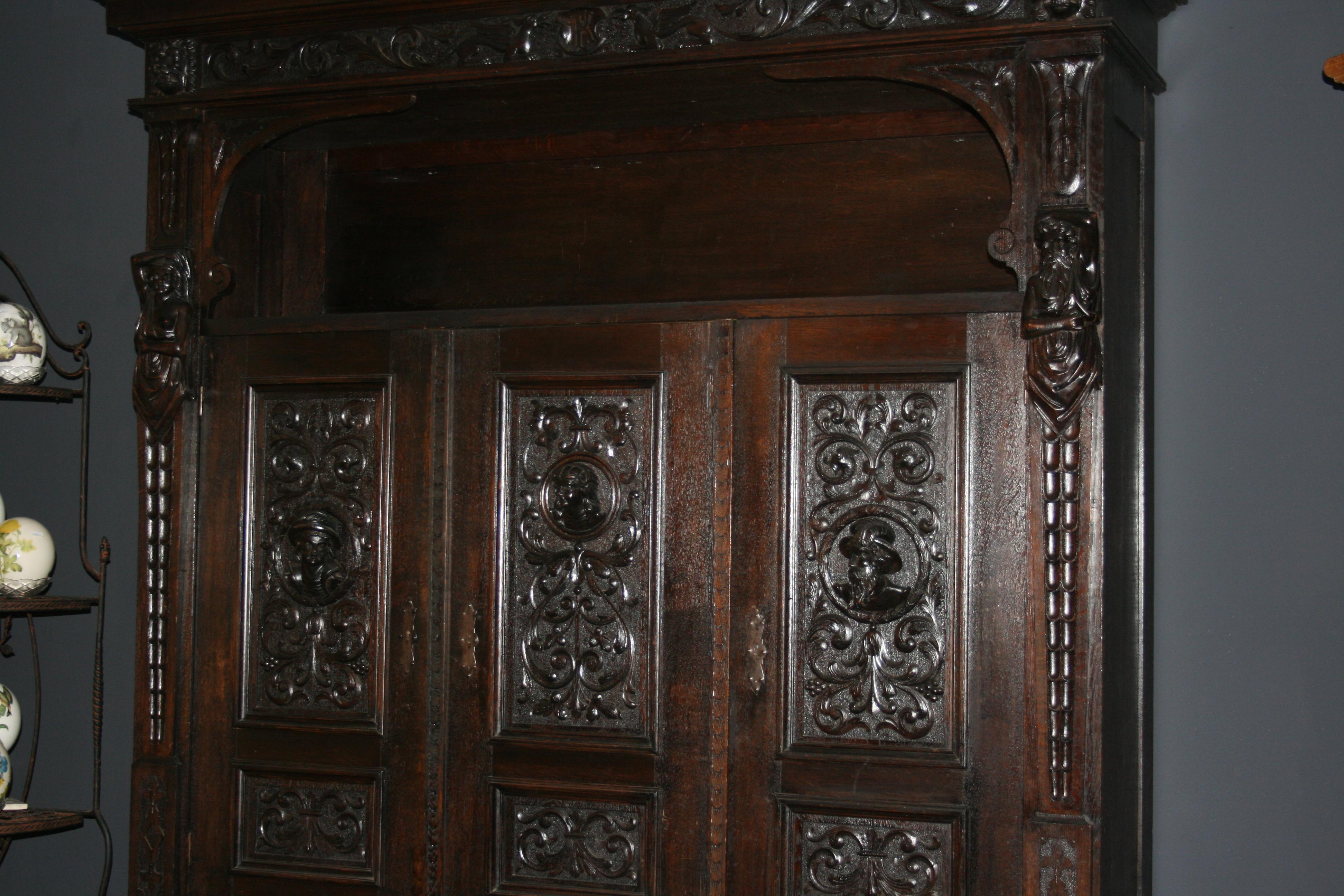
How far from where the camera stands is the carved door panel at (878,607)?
274cm

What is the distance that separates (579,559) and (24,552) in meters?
1.38

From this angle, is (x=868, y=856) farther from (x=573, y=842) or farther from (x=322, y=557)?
(x=322, y=557)

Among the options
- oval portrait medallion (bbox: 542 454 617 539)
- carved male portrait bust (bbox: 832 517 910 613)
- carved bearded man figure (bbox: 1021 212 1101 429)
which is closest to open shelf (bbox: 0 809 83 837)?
oval portrait medallion (bbox: 542 454 617 539)

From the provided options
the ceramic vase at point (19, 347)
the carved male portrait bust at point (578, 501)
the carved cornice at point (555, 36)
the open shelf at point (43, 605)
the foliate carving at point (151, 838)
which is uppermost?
the carved cornice at point (555, 36)

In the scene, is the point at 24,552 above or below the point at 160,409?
below

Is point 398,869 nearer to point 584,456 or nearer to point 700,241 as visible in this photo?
point 584,456

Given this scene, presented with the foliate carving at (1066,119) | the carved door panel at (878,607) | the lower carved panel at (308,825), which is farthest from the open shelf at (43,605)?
the foliate carving at (1066,119)

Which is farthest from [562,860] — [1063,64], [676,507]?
[1063,64]

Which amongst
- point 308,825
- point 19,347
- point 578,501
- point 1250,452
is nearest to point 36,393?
point 19,347

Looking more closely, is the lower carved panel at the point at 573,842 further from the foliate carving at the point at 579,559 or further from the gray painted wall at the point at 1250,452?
the gray painted wall at the point at 1250,452

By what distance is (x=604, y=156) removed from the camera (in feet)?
11.6

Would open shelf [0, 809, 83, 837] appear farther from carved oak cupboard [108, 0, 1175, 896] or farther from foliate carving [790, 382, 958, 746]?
foliate carving [790, 382, 958, 746]

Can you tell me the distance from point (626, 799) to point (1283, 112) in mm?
2051

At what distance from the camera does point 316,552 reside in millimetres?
3170
